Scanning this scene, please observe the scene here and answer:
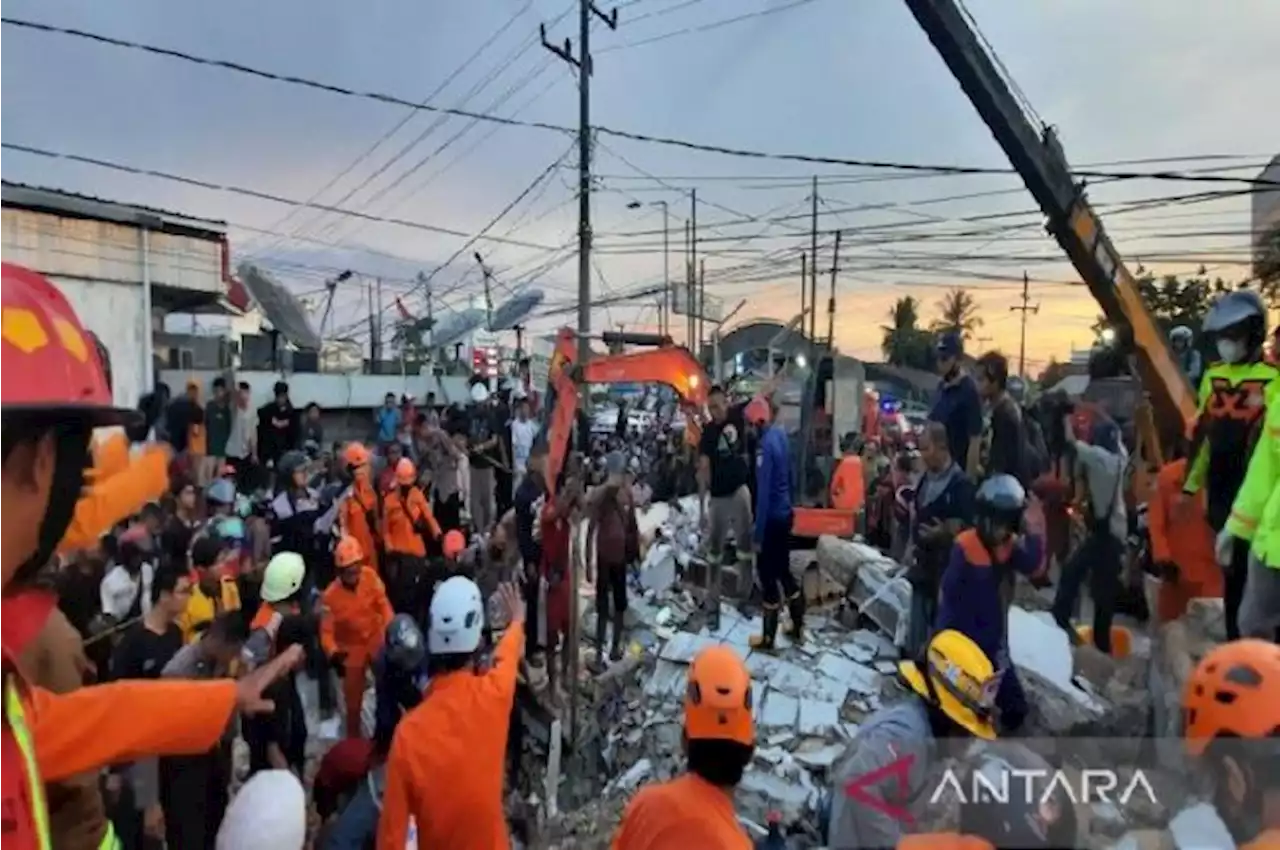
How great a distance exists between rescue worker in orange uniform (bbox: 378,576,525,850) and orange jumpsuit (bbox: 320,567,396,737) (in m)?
2.97

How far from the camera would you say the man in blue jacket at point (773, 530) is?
794cm

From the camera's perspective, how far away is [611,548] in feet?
29.0

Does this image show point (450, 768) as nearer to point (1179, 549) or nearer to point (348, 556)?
point (348, 556)


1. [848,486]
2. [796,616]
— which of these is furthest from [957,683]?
[848,486]

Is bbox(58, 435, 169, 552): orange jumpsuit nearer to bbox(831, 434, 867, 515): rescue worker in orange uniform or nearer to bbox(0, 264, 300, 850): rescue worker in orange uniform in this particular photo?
bbox(0, 264, 300, 850): rescue worker in orange uniform

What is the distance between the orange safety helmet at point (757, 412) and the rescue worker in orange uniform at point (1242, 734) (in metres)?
6.47

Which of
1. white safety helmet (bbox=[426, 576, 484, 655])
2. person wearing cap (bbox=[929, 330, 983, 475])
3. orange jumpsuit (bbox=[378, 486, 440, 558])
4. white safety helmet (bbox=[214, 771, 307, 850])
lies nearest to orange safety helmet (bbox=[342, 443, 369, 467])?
orange jumpsuit (bbox=[378, 486, 440, 558])

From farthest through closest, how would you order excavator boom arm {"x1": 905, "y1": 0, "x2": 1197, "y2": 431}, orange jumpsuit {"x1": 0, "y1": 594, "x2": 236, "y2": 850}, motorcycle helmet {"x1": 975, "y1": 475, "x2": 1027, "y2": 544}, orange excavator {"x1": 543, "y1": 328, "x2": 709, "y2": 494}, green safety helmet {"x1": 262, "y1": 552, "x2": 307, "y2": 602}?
excavator boom arm {"x1": 905, "y1": 0, "x2": 1197, "y2": 431} < orange excavator {"x1": 543, "y1": 328, "x2": 709, "y2": 494} < green safety helmet {"x1": 262, "y1": 552, "x2": 307, "y2": 602} < motorcycle helmet {"x1": 975, "y1": 475, "x2": 1027, "y2": 544} < orange jumpsuit {"x1": 0, "y1": 594, "x2": 236, "y2": 850}

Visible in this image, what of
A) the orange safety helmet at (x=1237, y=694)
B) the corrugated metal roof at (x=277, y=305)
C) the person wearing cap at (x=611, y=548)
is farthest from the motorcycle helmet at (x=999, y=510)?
the corrugated metal roof at (x=277, y=305)

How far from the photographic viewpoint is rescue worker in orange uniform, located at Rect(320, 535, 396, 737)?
21.0ft

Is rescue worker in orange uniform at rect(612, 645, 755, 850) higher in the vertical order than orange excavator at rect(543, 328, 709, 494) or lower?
lower

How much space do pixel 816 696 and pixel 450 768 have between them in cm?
477

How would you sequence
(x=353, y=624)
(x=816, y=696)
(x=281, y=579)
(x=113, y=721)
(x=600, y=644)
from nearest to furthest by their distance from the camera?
(x=113, y=721) < (x=281, y=579) < (x=353, y=624) < (x=816, y=696) < (x=600, y=644)

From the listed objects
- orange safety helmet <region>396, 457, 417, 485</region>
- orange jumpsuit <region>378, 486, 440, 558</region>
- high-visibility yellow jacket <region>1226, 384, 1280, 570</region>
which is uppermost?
high-visibility yellow jacket <region>1226, 384, 1280, 570</region>
